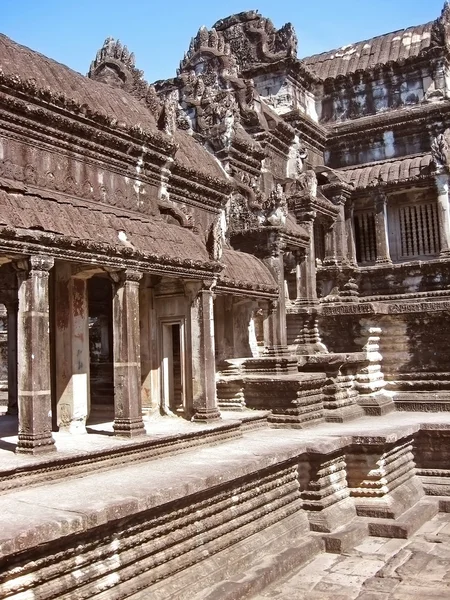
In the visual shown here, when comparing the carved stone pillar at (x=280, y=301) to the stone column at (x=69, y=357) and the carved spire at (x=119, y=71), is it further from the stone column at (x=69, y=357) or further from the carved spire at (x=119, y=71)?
the stone column at (x=69, y=357)

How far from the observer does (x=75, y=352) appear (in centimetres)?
984

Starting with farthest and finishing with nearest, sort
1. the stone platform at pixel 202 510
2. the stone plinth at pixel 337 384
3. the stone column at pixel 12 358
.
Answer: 1. the stone plinth at pixel 337 384
2. the stone column at pixel 12 358
3. the stone platform at pixel 202 510

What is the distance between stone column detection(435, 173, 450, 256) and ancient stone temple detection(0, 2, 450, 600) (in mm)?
64

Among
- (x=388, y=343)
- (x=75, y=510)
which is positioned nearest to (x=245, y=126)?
(x=388, y=343)

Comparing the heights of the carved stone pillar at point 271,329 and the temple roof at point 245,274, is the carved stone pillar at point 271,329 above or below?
below

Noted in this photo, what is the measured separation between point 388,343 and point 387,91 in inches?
426

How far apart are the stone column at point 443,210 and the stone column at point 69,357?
12.0 meters

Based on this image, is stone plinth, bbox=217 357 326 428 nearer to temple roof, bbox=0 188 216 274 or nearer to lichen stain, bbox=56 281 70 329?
temple roof, bbox=0 188 216 274

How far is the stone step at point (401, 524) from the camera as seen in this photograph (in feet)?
28.4

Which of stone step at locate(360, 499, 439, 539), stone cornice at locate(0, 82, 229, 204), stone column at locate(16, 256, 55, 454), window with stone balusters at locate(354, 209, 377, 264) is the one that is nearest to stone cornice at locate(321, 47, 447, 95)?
window with stone balusters at locate(354, 209, 377, 264)

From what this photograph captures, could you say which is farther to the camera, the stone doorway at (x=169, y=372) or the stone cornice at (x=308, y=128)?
the stone cornice at (x=308, y=128)

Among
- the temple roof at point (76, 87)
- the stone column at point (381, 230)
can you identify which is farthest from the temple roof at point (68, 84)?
the stone column at point (381, 230)

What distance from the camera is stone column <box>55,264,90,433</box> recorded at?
9.64 metres

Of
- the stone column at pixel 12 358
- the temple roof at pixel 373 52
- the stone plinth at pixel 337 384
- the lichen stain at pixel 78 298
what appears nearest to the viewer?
the lichen stain at pixel 78 298
